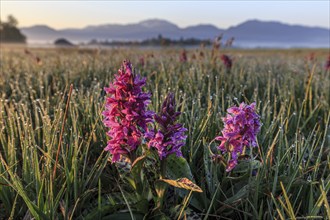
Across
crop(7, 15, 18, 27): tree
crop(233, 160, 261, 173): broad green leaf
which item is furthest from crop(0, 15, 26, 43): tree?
crop(233, 160, 261, 173): broad green leaf

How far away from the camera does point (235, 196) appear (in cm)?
220

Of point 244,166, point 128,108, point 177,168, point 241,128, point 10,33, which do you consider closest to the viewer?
point 128,108

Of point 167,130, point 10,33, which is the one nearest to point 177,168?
point 167,130

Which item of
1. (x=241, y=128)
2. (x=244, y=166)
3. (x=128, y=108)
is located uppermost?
(x=128, y=108)

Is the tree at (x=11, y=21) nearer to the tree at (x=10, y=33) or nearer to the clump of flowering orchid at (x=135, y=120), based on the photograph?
the tree at (x=10, y=33)

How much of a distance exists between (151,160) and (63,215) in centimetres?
63

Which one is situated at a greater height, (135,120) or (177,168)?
(135,120)

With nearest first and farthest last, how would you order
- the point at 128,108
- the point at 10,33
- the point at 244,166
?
the point at 128,108
the point at 244,166
the point at 10,33

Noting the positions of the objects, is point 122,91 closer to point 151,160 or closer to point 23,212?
point 151,160

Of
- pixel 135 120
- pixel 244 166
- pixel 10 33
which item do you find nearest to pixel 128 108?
pixel 135 120

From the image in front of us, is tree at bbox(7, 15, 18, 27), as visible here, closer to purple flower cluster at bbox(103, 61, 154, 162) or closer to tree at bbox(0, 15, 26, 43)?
tree at bbox(0, 15, 26, 43)

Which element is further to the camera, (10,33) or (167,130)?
(10,33)

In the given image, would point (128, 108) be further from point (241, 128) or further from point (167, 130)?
point (241, 128)

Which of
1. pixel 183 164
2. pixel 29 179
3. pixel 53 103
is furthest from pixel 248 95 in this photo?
pixel 29 179
